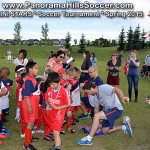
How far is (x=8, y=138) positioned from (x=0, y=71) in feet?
5.83

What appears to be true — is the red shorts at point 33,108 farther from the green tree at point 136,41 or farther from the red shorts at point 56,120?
the green tree at point 136,41

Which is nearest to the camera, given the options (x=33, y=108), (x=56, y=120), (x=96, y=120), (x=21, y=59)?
(x=56, y=120)

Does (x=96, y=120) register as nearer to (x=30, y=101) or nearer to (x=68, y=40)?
(x=30, y=101)

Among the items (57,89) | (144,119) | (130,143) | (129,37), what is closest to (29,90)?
(57,89)

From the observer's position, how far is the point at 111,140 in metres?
4.27

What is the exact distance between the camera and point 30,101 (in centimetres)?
365

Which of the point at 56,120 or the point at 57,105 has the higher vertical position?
the point at 57,105

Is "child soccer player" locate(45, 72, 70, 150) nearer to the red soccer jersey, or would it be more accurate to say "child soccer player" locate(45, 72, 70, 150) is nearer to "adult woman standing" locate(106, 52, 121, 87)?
the red soccer jersey

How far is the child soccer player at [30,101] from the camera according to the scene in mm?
3511

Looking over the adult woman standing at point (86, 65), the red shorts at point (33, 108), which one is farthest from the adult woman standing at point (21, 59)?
the red shorts at point (33, 108)

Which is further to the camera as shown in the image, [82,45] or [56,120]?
[82,45]

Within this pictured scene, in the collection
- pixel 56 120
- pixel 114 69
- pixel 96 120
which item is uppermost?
pixel 114 69

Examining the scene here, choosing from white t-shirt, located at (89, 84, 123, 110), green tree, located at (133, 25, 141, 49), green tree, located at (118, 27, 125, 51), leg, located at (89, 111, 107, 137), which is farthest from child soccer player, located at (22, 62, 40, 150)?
green tree, located at (118, 27, 125, 51)

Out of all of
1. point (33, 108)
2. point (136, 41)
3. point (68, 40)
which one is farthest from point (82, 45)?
point (33, 108)
